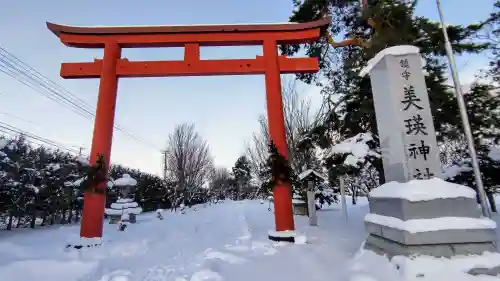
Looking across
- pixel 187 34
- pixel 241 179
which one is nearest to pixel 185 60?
pixel 187 34

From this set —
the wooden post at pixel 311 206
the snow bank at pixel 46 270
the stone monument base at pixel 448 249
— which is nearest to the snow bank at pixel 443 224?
the stone monument base at pixel 448 249

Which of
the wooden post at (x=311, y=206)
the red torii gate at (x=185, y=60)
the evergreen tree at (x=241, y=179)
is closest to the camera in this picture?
the red torii gate at (x=185, y=60)

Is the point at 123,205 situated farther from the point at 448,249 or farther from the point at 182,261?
the point at 448,249

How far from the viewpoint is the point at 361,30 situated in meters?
8.64

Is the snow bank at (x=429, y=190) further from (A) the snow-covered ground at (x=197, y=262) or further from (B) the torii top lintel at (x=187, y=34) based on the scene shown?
(B) the torii top lintel at (x=187, y=34)

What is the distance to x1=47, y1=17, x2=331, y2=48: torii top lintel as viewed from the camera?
22.4 feet

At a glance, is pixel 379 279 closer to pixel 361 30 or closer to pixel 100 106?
pixel 100 106

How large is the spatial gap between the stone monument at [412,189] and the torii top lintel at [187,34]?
268cm

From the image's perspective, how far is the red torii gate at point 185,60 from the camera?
6.50 m

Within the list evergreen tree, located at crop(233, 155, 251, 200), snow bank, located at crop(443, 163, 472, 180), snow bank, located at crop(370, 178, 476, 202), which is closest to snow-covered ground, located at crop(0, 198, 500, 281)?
snow bank, located at crop(370, 178, 476, 202)

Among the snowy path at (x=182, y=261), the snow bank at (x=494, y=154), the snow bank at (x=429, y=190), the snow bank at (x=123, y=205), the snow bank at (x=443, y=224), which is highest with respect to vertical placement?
the snow bank at (x=494, y=154)

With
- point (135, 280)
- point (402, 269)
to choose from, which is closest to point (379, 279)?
point (402, 269)

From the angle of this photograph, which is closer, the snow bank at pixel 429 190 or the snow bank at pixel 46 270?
the snow bank at pixel 429 190

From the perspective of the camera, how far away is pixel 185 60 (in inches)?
271
